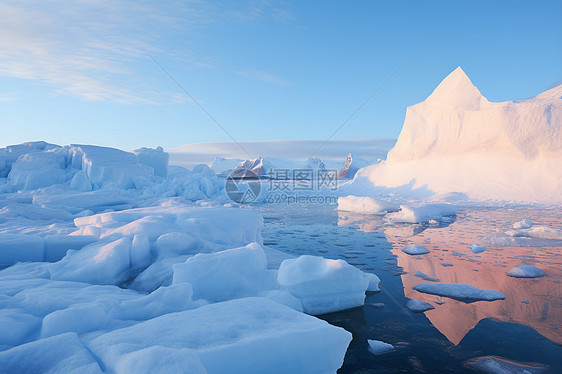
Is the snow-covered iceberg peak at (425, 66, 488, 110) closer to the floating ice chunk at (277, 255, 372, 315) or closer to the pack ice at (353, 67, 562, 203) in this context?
the pack ice at (353, 67, 562, 203)

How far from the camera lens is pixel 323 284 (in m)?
3.72

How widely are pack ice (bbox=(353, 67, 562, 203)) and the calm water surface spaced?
11478 millimetres

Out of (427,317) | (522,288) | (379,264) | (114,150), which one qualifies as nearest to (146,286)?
(427,317)

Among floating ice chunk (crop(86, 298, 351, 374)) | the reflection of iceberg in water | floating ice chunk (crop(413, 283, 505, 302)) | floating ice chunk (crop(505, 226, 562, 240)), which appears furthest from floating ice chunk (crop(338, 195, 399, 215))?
floating ice chunk (crop(86, 298, 351, 374))

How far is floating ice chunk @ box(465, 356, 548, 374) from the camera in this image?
2.45m

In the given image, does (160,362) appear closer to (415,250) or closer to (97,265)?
(97,265)

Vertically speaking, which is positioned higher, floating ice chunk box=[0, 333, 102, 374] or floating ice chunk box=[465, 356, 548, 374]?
floating ice chunk box=[0, 333, 102, 374]

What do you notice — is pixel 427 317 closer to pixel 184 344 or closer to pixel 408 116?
pixel 184 344

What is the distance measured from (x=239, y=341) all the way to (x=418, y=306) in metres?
2.59

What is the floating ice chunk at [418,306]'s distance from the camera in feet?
11.9

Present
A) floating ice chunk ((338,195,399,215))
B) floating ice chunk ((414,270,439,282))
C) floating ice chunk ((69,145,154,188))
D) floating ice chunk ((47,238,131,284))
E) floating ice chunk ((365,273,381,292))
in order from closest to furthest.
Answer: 1. floating ice chunk ((47,238,131,284))
2. floating ice chunk ((365,273,381,292))
3. floating ice chunk ((414,270,439,282))
4. floating ice chunk ((338,195,399,215))
5. floating ice chunk ((69,145,154,188))

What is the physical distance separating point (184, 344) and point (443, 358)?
222cm

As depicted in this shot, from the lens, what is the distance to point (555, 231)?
735 centimetres

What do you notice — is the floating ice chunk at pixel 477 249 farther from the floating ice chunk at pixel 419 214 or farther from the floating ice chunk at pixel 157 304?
the floating ice chunk at pixel 157 304
